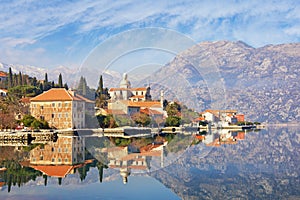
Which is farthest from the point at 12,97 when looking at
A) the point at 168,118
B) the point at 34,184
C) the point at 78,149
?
the point at 34,184

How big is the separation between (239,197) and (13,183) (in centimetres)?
476

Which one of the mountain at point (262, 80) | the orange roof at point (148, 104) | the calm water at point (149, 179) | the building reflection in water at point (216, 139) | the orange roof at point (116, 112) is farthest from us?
the mountain at point (262, 80)

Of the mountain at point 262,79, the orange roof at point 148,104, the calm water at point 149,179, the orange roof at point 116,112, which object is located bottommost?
the calm water at point 149,179

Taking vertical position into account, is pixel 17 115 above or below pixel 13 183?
above

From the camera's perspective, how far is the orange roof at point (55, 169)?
11.1 metres

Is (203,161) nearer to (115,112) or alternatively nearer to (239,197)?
(239,197)

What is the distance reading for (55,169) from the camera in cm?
1202

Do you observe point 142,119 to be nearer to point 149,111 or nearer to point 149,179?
point 149,111

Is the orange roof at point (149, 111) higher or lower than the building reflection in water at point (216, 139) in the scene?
higher

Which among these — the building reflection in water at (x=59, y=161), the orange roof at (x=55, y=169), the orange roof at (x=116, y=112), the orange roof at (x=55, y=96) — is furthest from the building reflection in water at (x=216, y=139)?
the orange roof at (x=55, y=169)

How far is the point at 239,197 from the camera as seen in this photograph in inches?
323

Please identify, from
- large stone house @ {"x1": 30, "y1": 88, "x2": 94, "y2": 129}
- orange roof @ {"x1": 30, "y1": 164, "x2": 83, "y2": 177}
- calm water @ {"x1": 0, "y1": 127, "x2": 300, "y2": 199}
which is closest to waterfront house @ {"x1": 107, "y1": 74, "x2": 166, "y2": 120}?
large stone house @ {"x1": 30, "y1": 88, "x2": 94, "y2": 129}

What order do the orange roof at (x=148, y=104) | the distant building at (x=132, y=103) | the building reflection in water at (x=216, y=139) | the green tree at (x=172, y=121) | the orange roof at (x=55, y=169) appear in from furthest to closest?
the green tree at (x=172, y=121)
the orange roof at (x=148, y=104)
the building reflection in water at (x=216, y=139)
the distant building at (x=132, y=103)
the orange roof at (x=55, y=169)

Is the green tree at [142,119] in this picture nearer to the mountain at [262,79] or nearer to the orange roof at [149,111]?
the orange roof at [149,111]
